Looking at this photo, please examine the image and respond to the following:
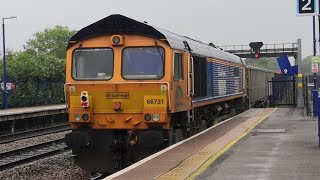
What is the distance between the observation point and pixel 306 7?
11727 millimetres

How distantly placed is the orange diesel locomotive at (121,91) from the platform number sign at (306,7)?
2928mm

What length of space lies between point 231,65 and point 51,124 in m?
12.2

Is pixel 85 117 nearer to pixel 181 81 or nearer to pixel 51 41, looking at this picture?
pixel 181 81

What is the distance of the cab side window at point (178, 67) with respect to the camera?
445 inches

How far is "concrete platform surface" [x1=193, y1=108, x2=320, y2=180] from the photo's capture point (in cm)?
812

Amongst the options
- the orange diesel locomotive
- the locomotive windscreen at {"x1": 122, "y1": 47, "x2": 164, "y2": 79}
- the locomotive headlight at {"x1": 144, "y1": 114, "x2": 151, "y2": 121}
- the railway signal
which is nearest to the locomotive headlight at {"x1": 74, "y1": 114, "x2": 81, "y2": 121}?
the orange diesel locomotive

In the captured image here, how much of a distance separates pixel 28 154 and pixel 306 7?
9210 mm

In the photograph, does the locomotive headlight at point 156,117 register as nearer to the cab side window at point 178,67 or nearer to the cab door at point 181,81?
the cab door at point 181,81

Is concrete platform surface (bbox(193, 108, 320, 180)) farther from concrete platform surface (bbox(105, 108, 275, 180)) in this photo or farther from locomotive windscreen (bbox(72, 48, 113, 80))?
locomotive windscreen (bbox(72, 48, 113, 80))

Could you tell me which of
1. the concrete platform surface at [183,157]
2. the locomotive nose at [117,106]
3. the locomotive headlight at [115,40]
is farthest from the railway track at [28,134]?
the locomotive headlight at [115,40]

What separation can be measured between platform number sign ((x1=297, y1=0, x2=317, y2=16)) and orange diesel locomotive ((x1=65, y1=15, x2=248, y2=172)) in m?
2.93

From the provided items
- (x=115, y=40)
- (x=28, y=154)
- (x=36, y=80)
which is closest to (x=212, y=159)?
(x=115, y=40)

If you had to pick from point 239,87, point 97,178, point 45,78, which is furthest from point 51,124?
point 45,78

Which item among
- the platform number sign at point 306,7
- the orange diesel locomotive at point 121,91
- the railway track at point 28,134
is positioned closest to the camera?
the orange diesel locomotive at point 121,91
